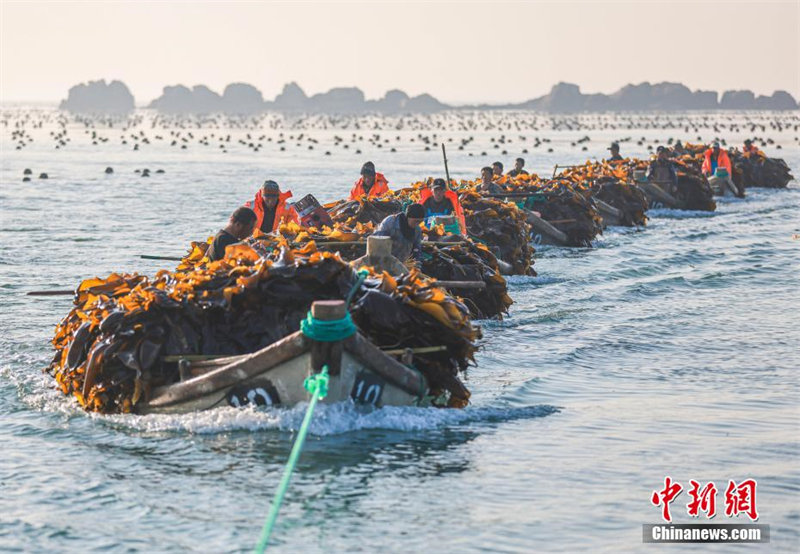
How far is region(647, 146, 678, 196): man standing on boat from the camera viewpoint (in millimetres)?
40188

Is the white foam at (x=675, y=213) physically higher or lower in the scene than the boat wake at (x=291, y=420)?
lower

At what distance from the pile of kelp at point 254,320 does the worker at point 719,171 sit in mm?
34681

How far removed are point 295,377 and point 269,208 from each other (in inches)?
295

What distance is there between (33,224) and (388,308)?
24675 mm

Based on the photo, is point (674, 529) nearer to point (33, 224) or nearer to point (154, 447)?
point (154, 447)

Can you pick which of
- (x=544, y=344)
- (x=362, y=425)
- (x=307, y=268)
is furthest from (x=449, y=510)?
(x=544, y=344)

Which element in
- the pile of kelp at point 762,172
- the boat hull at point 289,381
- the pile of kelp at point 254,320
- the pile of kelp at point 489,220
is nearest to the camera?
the boat hull at point 289,381

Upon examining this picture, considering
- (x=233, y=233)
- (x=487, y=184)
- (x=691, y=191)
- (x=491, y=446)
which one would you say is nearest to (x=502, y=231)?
(x=487, y=184)

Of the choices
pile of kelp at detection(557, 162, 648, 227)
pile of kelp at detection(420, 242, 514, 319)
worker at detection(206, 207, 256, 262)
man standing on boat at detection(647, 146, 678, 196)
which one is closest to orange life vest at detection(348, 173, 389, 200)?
pile of kelp at detection(420, 242, 514, 319)

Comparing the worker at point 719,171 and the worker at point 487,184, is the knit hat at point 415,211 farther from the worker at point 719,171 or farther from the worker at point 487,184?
the worker at point 719,171

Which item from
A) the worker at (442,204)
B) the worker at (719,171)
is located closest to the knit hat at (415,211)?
the worker at (442,204)

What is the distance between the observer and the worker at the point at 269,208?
60.5ft

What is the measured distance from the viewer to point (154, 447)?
11969 millimetres

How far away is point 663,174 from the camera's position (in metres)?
40.2
